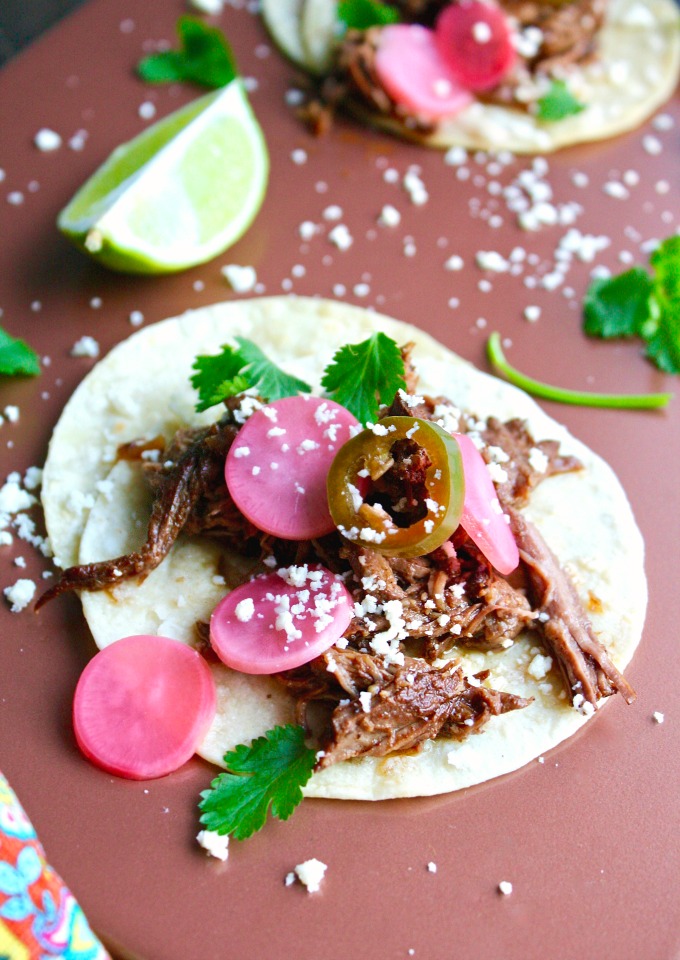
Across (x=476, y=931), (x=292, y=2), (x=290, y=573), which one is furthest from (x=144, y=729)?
(x=292, y=2)

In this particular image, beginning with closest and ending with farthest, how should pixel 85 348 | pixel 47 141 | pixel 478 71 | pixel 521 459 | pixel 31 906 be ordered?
pixel 31 906
pixel 521 459
pixel 85 348
pixel 47 141
pixel 478 71

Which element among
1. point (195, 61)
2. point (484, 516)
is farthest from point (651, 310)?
point (195, 61)

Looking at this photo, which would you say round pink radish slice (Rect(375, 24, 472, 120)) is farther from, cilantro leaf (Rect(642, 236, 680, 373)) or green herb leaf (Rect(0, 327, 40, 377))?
green herb leaf (Rect(0, 327, 40, 377))

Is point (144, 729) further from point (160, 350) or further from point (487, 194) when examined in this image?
point (487, 194)

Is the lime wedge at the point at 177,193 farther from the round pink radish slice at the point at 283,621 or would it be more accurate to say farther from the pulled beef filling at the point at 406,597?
the round pink radish slice at the point at 283,621

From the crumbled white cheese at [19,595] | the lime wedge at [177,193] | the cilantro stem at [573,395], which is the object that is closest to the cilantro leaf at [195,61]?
the lime wedge at [177,193]

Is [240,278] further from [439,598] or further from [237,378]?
[439,598]
